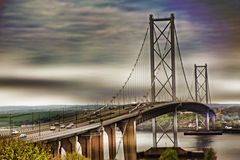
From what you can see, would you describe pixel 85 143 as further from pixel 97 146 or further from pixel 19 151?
pixel 19 151

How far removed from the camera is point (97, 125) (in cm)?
4472

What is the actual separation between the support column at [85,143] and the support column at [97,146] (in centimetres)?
169

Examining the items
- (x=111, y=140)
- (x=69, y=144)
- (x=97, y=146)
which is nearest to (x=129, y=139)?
(x=111, y=140)

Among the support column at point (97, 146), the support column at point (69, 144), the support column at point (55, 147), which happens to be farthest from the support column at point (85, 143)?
the support column at point (55, 147)

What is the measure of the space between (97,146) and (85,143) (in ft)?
11.9

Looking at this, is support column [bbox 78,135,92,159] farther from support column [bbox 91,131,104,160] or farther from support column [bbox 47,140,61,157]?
support column [bbox 47,140,61,157]

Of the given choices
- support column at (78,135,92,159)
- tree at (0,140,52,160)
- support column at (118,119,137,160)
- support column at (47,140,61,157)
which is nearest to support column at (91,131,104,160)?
support column at (78,135,92,159)

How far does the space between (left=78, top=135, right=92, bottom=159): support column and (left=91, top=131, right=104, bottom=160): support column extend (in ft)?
5.55

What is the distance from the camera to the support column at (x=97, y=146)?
43.7m

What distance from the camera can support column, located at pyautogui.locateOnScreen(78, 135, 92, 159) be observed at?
40.8 meters

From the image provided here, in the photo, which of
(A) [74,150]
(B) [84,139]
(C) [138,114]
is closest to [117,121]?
(C) [138,114]

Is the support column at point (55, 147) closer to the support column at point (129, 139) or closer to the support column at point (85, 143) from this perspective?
the support column at point (85, 143)

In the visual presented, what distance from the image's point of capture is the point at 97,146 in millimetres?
44875

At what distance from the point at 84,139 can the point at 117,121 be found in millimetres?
11033
